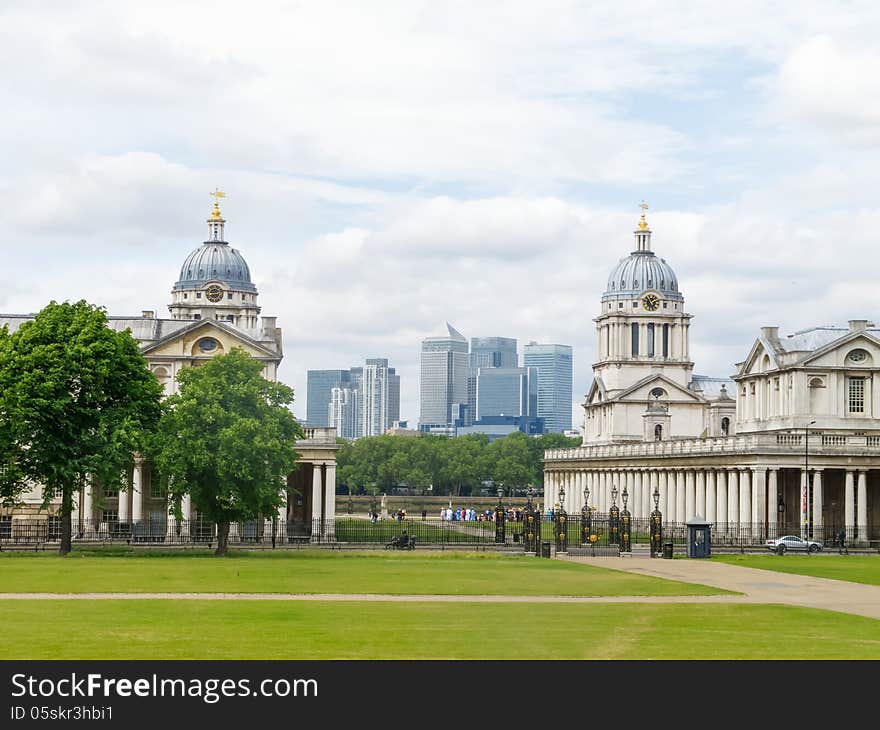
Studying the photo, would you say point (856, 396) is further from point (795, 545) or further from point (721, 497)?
point (795, 545)

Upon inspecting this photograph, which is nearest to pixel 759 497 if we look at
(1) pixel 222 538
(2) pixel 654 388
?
(1) pixel 222 538

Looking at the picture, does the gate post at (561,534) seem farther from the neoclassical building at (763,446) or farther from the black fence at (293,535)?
the neoclassical building at (763,446)

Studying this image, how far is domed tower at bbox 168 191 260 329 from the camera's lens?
164 m

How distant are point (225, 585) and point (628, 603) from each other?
13828 mm

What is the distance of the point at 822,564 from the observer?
245 ft

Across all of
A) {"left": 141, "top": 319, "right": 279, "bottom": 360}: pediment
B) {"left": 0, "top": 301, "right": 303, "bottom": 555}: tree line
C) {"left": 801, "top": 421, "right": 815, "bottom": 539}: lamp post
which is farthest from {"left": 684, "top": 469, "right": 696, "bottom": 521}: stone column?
{"left": 0, "top": 301, "right": 303, "bottom": 555}: tree line

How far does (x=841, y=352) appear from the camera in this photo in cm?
11894

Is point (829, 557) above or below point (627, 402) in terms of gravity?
below

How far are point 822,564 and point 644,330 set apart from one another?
104761 millimetres

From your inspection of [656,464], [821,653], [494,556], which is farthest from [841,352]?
[821,653]

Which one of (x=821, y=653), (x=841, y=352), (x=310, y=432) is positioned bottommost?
(x=821, y=653)

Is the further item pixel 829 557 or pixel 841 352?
pixel 841 352
